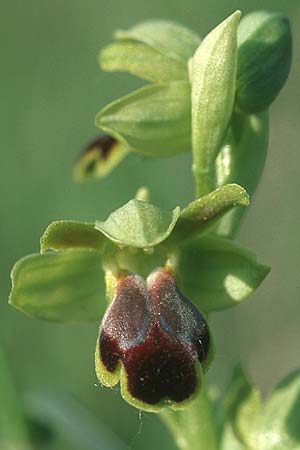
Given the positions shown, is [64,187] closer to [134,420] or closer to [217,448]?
[134,420]

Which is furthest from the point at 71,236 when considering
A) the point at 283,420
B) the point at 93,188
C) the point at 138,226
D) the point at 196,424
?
the point at 93,188

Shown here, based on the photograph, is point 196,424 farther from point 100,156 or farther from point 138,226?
point 100,156

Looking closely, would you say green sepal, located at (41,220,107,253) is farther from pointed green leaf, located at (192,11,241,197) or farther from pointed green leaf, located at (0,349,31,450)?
pointed green leaf, located at (0,349,31,450)

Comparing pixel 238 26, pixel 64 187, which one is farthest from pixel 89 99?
pixel 238 26

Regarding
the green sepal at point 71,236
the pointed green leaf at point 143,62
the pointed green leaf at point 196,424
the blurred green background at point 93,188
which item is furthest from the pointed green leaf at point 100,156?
the blurred green background at point 93,188

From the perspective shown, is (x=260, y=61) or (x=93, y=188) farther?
(x=93, y=188)

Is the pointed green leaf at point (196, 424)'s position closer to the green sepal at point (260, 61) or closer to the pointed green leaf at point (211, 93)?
Result: the pointed green leaf at point (211, 93)
